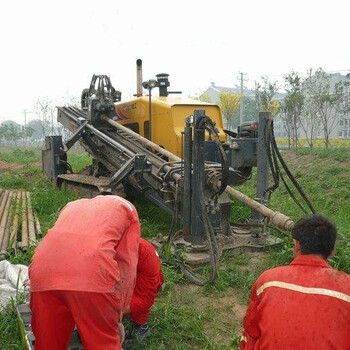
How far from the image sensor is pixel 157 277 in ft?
10.4

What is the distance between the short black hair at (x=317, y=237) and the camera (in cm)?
216

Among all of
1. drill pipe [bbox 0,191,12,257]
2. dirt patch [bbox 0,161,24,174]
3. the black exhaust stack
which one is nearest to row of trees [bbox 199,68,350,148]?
dirt patch [bbox 0,161,24,174]

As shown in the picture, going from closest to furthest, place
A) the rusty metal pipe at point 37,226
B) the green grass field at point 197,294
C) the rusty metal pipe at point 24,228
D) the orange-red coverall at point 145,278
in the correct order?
1. the orange-red coverall at point 145,278
2. the green grass field at point 197,294
3. the rusty metal pipe at point 24,228
4. the rusty metal pipe at point 37,226

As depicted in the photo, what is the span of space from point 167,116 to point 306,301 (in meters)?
5.09

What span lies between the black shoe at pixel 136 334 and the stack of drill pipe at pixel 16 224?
2.03 metres

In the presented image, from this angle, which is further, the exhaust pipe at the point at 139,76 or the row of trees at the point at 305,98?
the row of trees at the point at 305,98

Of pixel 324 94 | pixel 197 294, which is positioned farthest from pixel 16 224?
pixel 324 94

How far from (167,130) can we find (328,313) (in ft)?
16.8

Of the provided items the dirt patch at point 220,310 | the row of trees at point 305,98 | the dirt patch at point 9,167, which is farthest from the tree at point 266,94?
the dirt patch at point 220,310

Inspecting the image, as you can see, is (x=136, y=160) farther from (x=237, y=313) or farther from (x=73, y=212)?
(x=73, y=212)

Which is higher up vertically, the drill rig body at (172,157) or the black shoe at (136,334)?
the drill rig body at (172,157)

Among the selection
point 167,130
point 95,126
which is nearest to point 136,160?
point 167,130

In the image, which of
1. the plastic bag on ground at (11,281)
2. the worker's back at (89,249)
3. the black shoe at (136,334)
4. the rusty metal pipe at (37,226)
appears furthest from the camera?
the rusty metal pipe at (37,226)

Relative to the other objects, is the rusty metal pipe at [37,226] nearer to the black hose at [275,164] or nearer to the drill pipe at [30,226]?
the drill pipe at [30,226]
